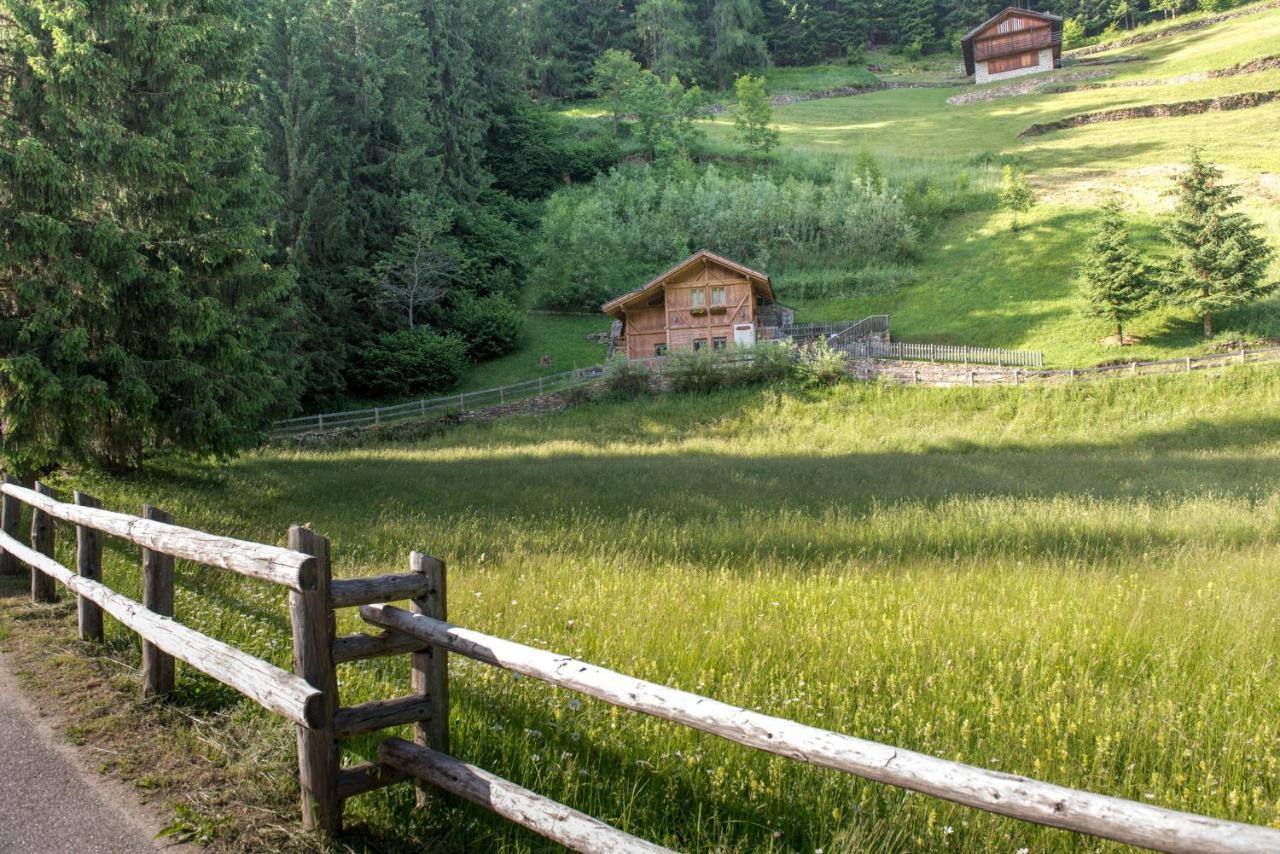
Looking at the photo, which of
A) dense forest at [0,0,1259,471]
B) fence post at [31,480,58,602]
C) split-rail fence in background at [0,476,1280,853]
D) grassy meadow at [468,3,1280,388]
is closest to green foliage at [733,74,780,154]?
grassy meadow at [468,3,1280,388]

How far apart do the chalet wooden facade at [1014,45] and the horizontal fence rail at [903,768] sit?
3847 inches

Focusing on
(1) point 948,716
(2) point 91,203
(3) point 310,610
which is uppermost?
(2) point 91,203

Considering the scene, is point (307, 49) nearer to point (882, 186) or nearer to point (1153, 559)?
point (882, 186)

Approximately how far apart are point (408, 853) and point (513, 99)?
74.1 m

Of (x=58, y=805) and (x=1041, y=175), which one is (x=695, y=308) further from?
(x=58, y=805)

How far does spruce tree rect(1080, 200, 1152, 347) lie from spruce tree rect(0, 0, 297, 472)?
1289 inches

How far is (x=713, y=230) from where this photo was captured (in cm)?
5616

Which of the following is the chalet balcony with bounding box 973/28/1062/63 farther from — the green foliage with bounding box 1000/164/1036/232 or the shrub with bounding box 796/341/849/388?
the shrub with bounding box 796/341/849/388

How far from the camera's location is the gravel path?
13.7 ft

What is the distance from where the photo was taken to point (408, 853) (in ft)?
13.5

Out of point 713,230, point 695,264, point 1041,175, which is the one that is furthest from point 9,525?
point 1041,175

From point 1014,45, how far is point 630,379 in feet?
238

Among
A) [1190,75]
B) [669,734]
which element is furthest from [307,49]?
[1190,75]

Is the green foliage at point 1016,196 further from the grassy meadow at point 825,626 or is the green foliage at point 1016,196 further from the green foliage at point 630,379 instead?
the grassy meadow at point 825,626
